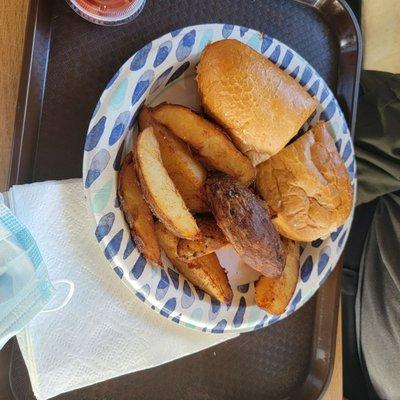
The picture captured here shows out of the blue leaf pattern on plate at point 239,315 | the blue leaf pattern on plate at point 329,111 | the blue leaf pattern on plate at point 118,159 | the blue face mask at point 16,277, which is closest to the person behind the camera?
the blue face mask at point 16,277

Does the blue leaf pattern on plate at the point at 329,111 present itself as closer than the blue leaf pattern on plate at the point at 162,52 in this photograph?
No

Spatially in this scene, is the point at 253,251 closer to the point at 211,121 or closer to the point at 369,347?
the point at 211,121

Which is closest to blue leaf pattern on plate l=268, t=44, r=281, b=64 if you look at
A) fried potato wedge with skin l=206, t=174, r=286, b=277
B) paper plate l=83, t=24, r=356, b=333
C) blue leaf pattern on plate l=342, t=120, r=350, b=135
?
paper plate l=83, t=24, r=356, b=333

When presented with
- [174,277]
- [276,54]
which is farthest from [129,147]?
[276,54]

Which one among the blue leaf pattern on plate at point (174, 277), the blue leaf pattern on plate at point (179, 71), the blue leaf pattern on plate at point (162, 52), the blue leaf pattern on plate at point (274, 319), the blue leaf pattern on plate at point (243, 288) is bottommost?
the blue leaf pattern on plate at point (274, 319)

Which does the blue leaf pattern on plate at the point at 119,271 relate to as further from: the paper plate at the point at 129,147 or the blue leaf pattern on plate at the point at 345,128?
the blue leaf pattern on plate at the point at 345,128

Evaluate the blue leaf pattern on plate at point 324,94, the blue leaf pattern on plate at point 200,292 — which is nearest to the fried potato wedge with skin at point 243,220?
the blue leaf pattern on plate at point 200,292

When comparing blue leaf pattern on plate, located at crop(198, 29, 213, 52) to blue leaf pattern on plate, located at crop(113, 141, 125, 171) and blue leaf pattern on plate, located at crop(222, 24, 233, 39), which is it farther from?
blue leaf pattern on plate, located at crop(113, 141, 125, 171)
